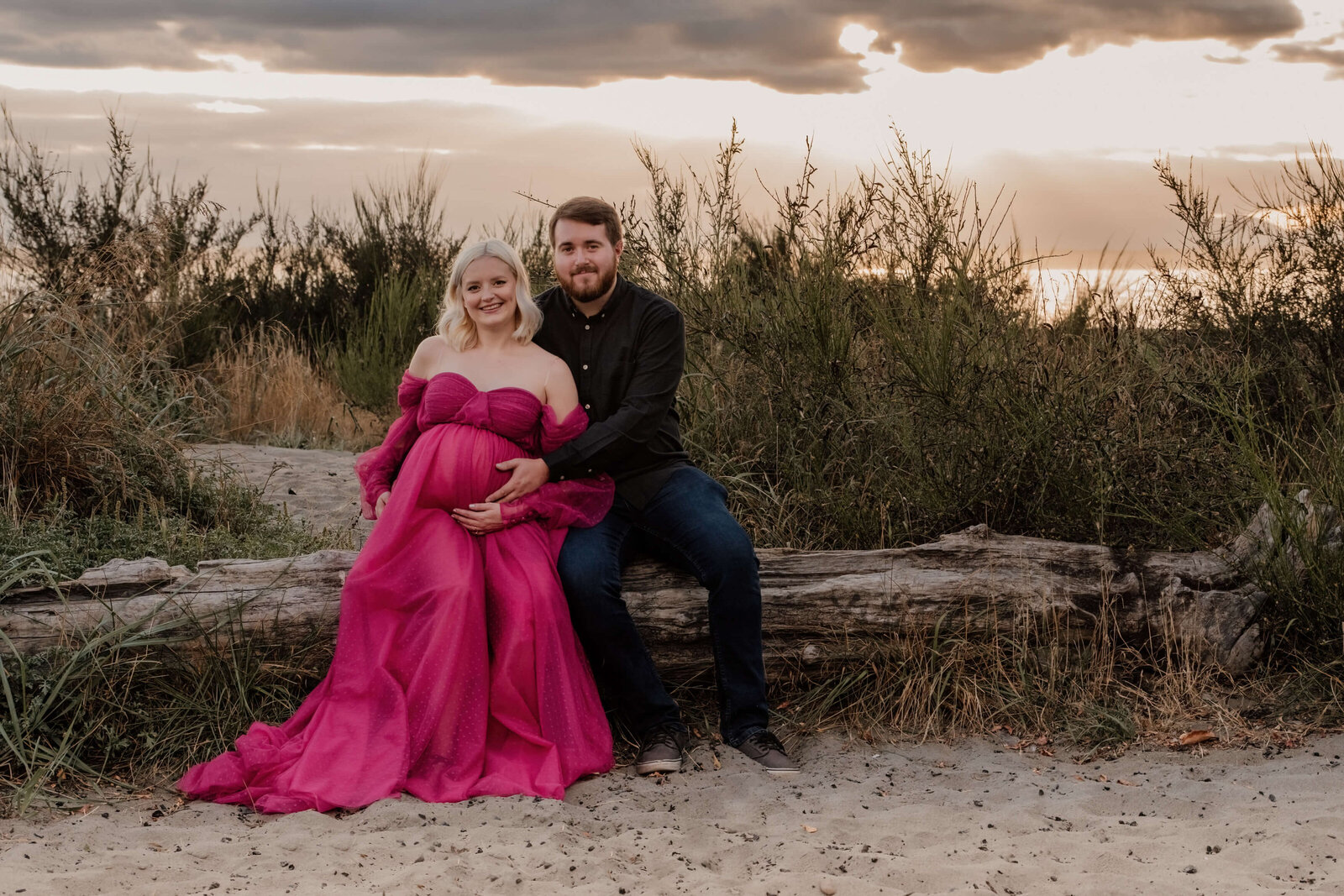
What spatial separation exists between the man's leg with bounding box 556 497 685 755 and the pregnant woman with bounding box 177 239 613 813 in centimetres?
7

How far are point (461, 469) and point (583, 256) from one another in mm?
937

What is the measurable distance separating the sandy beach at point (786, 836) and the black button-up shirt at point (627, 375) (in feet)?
3.67

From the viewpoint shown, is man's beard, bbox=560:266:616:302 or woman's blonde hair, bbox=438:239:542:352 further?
man's beard, bbox=560:266:616:302

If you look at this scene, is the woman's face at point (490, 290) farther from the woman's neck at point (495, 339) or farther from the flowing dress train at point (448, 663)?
the flowing dress train at point (448, 663)

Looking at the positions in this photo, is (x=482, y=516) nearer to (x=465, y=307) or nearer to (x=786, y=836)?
(x=465, y=307)

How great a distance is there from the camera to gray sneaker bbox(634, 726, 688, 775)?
4.11 meters

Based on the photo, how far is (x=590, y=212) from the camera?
174 inches

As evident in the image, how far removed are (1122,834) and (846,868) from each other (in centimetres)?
93

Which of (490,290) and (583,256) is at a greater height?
(583,256)

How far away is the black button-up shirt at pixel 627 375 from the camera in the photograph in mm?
4383

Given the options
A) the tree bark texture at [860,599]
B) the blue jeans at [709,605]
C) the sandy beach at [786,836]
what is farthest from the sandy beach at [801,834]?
the tree bark texture at [860,599]

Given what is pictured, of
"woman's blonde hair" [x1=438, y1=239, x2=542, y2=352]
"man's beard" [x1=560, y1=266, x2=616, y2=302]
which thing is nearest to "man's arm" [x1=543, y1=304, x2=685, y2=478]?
"man's beard" [x1=560, y1=266, x2=616, y2=302]

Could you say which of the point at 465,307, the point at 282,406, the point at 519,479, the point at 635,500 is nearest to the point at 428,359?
the point at 465,307

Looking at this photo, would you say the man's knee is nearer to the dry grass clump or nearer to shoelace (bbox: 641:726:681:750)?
shoelace (bbox: 641:726:681:750)
